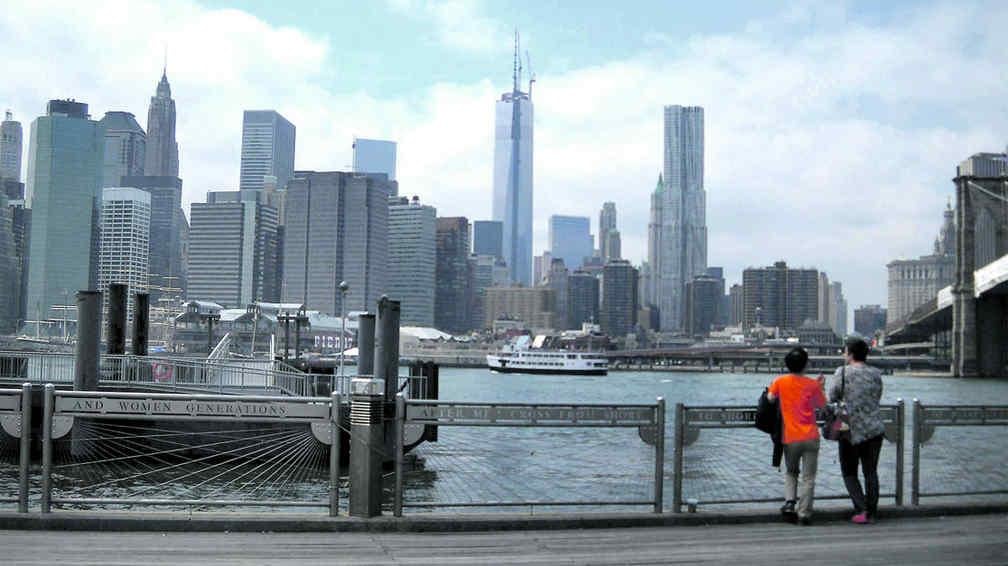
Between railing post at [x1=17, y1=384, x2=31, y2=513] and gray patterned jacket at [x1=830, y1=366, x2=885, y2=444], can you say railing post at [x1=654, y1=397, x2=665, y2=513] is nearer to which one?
gray patterned jacket at [x1=830, y1=366, x2=885, y2=444]

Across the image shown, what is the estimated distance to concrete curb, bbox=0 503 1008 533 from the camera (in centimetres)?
919

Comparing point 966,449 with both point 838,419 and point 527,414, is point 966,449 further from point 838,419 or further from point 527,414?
point 527,414

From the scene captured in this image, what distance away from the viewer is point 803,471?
10008 mm

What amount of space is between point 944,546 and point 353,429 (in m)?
5.49

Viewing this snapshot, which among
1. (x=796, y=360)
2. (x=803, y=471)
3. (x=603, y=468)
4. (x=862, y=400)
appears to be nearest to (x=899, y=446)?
(x=862, y=400)

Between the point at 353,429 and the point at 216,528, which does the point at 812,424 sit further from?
the point at 216,528

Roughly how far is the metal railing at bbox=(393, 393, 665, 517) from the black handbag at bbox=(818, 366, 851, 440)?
5.46ft

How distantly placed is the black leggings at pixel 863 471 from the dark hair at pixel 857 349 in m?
0.82

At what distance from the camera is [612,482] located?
35.0 ft

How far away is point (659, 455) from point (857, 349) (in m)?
2.30

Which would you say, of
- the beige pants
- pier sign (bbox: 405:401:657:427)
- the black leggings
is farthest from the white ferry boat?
the beige pants

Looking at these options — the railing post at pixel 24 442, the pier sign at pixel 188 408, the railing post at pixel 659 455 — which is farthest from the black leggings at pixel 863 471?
the railing post at pixel 24 442

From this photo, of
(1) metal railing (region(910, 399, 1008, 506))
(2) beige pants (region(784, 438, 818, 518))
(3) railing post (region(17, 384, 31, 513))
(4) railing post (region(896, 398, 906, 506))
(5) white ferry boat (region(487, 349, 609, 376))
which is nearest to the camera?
(3) railing post (region(17, 384, 31, 513))

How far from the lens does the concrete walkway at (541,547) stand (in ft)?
27.0
